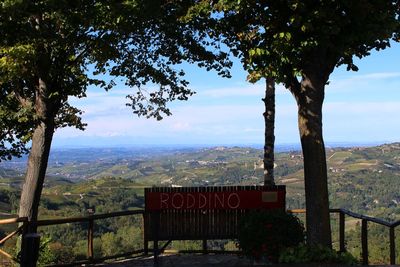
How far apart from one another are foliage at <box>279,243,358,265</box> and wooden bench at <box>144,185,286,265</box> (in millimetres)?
2110


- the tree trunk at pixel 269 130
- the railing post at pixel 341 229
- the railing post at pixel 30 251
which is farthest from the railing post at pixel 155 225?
the railing post at pixel 341 229

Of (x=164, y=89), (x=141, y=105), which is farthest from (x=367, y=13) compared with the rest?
(x=141, y=105)

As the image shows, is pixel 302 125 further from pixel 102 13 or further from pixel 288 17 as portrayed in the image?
pixel 102 13

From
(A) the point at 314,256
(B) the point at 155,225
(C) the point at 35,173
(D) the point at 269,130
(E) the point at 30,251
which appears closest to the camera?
(E) the point at 30,251

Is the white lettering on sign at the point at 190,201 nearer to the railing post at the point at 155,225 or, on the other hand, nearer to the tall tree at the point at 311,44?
the railing post at the point at 155,225

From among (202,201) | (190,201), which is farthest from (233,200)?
(190,201)

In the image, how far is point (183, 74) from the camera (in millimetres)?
15945

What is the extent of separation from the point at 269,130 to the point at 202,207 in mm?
4035

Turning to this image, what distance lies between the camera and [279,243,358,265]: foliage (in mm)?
8703

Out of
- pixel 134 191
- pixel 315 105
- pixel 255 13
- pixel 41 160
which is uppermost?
pixel 255 13

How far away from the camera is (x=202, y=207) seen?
1130 cm

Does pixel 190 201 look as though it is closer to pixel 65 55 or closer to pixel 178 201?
pixel 178 201

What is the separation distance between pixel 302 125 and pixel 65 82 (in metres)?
7.45

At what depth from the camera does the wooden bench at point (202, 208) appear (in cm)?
A: 1114
